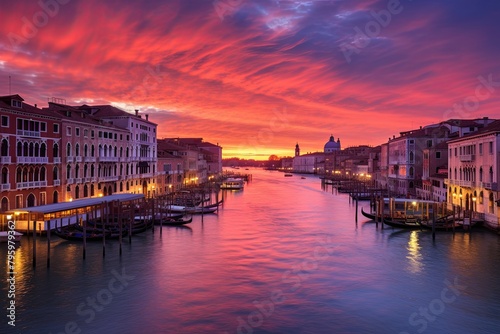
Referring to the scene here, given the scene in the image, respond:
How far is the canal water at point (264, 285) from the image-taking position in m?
15.1

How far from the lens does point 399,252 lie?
25.8 metres

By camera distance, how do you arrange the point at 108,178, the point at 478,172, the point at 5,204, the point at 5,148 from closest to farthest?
the point at 5,204 → the point at 5,148 → the point at 478,172 → the point at 108,178

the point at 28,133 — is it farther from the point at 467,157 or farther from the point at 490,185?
the point at 467,157

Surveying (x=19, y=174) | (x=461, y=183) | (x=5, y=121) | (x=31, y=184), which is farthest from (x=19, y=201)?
(x=461, y=183)

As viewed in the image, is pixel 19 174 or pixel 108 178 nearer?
pixel 19 174

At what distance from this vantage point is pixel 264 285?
19.1 meters

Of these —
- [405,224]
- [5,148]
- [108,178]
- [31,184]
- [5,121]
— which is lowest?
[405,224]

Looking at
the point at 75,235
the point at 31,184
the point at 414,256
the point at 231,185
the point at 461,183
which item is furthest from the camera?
the point at 231,185

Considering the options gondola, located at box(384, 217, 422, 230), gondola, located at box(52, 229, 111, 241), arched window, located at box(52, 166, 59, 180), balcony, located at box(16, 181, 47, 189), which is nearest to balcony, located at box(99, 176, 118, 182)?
arched window, located at box(52, 166, 59, 180)

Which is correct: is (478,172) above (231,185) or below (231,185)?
above

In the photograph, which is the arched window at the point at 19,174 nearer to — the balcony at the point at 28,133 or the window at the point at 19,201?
the window at the point at 19,201

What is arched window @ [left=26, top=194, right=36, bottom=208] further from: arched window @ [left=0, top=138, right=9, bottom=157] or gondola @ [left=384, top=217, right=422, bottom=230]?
gondola @ [left=384, top=217, right=422, bottom=230]

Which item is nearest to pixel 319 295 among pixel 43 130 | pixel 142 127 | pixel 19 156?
pixel 19 156

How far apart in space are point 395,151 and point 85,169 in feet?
152
